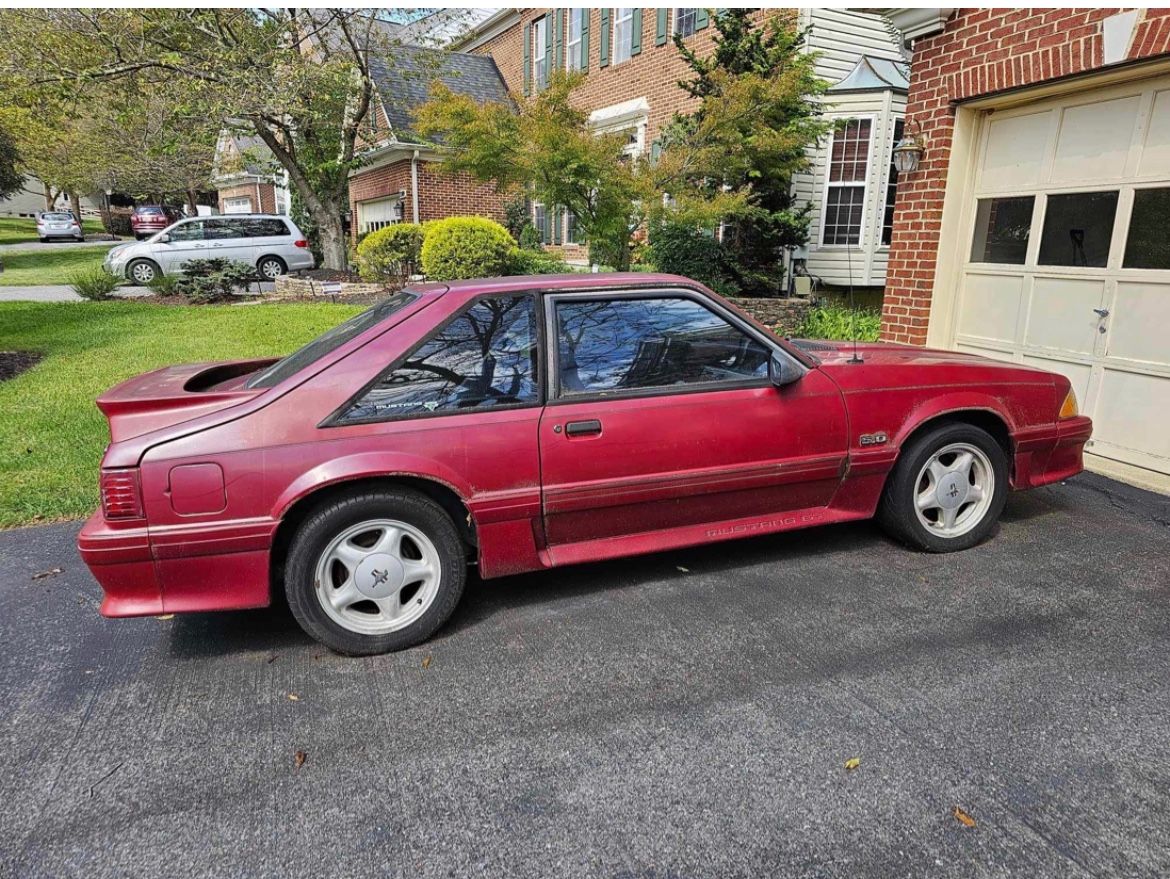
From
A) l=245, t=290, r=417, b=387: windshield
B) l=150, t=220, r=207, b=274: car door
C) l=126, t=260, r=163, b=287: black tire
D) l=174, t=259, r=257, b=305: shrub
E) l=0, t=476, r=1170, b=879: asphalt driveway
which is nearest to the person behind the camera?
l=0, t=476, r=1170, b=879: asphalt driveway

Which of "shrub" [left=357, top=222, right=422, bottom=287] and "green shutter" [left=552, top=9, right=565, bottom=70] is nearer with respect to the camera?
"shrub" [left=357, top=222, right=422, bottom=287]

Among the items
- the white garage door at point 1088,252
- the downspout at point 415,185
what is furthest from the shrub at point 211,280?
the white garage door at point 1088,252

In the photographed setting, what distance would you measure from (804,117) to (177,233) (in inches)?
583

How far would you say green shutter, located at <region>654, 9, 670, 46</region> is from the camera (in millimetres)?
14797

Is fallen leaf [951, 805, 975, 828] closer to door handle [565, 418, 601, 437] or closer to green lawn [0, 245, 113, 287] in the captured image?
door handle [565, 418, 601, 437]

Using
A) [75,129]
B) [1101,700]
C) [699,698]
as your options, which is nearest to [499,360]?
[699,698]

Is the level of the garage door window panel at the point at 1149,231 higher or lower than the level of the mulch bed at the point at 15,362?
higher

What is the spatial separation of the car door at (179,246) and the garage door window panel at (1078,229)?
57.3 feet

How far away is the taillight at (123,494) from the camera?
2.81 meters

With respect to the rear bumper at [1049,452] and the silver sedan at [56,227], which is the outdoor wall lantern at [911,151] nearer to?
the rear bumper at [1049,452]

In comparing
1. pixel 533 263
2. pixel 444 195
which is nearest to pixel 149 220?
pixel 444 195

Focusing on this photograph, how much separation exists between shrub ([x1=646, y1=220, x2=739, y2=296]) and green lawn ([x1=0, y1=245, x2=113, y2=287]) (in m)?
15.4

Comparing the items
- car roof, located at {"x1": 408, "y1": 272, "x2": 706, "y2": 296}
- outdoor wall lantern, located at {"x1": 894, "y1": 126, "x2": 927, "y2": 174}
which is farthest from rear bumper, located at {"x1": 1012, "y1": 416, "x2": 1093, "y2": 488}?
outdoor wall lantern, located at {"x1": 894, "y1": 126, "x2": 927, "y2": 174}

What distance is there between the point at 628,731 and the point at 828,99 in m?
12.3
